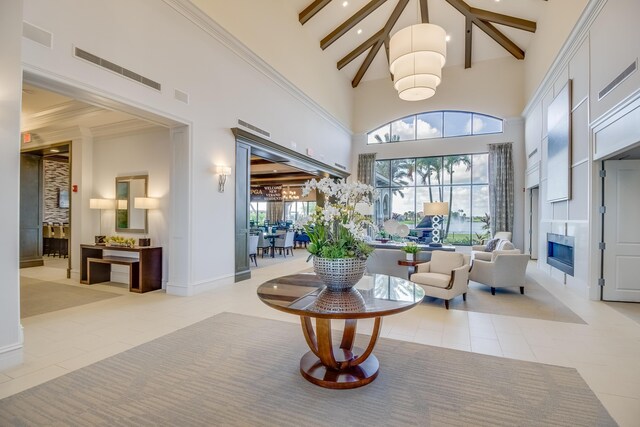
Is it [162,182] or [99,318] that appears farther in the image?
[162,182]

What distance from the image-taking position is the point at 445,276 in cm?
492

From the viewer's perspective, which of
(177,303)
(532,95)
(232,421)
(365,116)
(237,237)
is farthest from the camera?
(365,116)

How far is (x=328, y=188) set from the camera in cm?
245

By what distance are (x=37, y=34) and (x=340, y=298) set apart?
4.08 metres

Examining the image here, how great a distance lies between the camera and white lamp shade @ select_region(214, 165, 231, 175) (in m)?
5.84

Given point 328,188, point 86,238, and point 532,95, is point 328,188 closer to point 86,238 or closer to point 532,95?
point 86,238

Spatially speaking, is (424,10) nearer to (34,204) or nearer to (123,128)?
(123,128)

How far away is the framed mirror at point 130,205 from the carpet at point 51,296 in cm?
132

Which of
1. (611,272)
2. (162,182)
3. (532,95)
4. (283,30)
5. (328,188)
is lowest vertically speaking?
(611,272)

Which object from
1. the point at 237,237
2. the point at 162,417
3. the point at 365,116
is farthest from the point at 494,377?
the point at 365,116

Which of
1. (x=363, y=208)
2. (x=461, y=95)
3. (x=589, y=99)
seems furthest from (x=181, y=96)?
(x=461, y=95)

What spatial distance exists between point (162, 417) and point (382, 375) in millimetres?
1662

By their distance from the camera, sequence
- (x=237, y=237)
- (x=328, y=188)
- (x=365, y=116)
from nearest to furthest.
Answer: (x=328, y=188) < (x=237, y=237) < (x=365, y=116)

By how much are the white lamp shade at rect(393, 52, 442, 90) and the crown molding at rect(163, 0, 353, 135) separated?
2.92 meters
